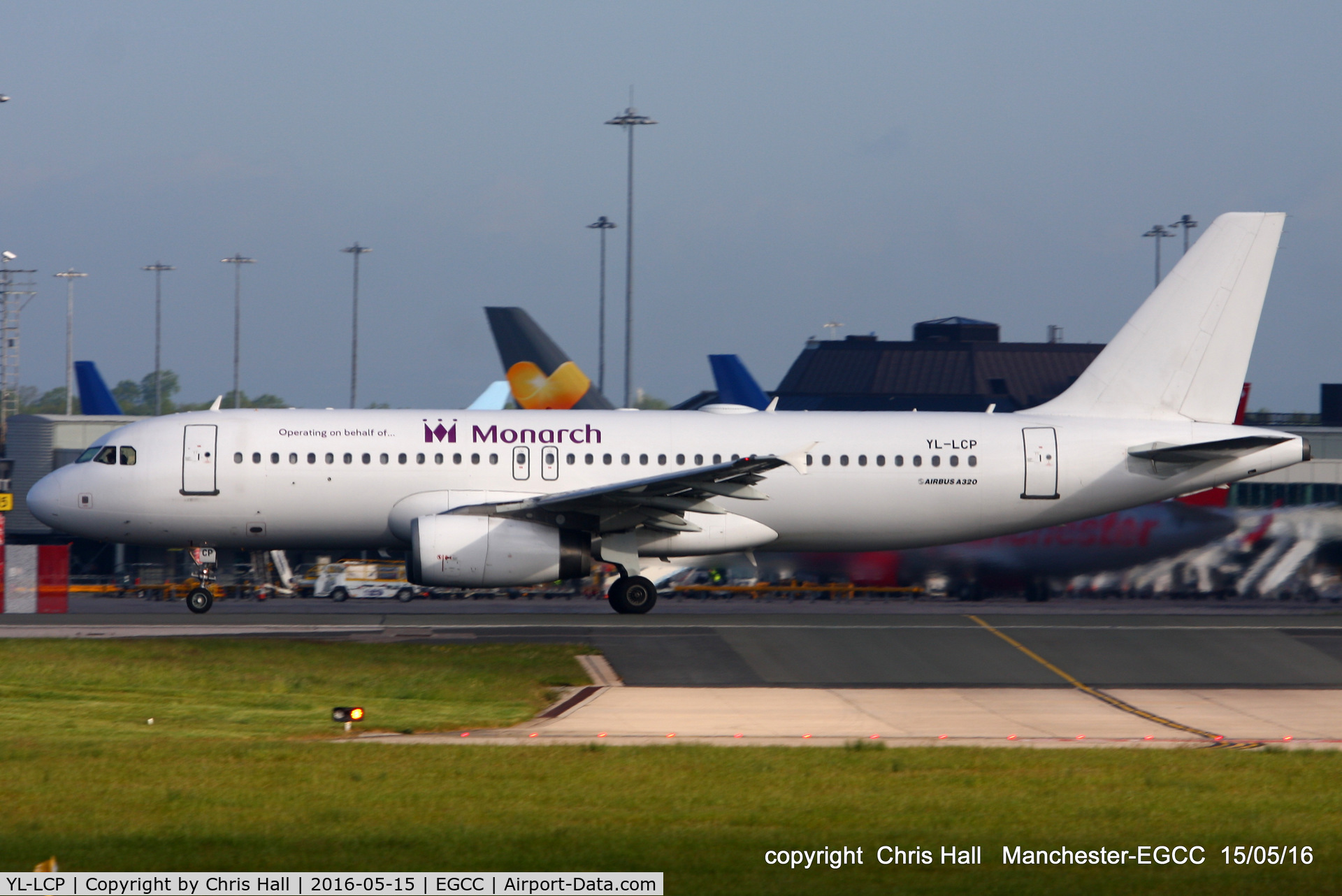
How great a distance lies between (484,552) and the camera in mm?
25625

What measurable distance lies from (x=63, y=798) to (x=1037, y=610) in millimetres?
25875

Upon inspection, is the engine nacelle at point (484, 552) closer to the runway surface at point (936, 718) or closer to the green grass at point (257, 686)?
the green grass at point (257, 686)

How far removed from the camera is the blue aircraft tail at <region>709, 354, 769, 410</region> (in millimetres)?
49469

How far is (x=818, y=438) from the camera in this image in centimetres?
2861

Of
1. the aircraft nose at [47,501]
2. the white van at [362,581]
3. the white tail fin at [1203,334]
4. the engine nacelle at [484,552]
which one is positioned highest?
the white tail fin at [1203,334]

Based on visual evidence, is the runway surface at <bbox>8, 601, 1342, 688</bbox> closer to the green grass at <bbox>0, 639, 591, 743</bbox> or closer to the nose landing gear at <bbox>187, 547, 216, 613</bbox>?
the nose landing gear at <bbox>187, 547, 216, 613</bbox>

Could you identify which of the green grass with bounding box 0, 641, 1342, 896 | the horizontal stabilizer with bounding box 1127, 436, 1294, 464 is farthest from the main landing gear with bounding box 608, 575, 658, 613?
the green grass with bounding box 0, 641, 1342, 896

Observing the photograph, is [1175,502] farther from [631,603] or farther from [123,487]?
[123,487]

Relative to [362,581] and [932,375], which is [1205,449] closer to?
[362,581]

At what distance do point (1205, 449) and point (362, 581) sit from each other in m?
24.8

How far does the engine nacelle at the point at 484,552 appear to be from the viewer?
25.5 m

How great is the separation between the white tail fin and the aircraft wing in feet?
28.1

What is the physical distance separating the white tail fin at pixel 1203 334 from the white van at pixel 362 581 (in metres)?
20.9

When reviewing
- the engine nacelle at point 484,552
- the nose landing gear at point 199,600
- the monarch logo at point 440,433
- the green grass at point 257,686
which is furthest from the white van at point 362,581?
the green grass at point 257,686
